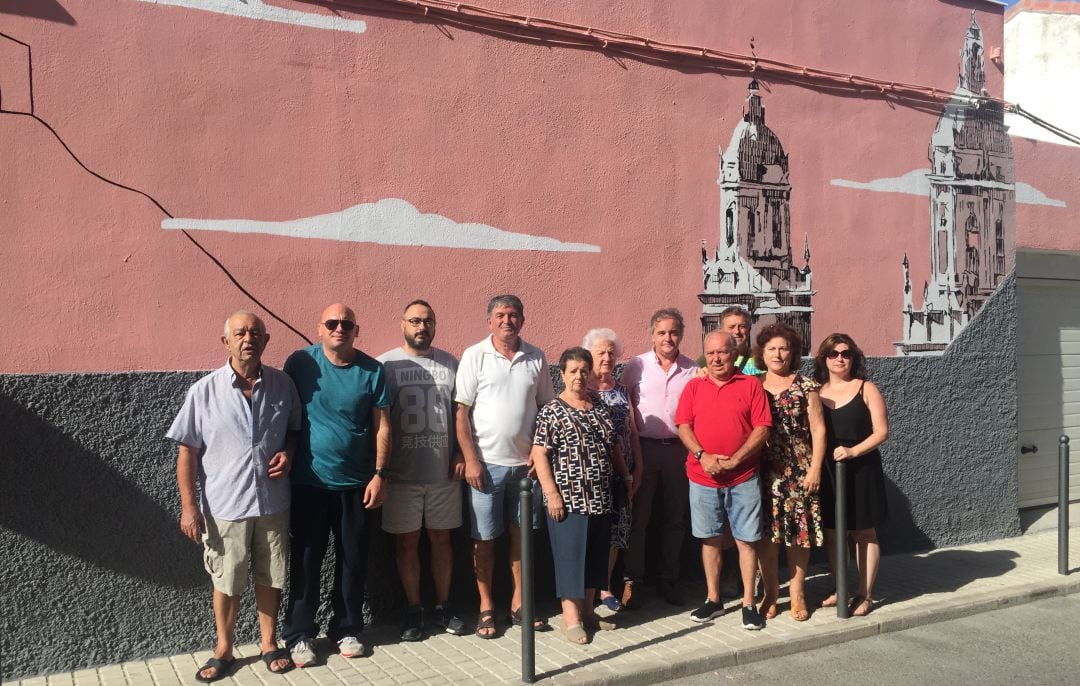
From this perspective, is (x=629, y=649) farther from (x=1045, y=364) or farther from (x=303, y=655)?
(x=1045, y=364)

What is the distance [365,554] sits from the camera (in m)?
5.05

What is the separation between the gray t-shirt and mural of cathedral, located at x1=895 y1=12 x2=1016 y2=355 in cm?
448

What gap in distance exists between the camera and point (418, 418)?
522 centimetres

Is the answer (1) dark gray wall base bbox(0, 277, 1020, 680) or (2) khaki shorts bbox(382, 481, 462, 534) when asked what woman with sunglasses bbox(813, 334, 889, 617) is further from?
(1) dark gray wall base bbox(0, 277, 1020, 680)

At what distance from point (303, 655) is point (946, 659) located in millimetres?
3623

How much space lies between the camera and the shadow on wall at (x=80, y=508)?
15.2ft

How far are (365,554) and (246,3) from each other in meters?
3.36

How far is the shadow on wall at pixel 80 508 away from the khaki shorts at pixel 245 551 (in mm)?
332

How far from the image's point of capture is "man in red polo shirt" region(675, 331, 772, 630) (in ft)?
17.3

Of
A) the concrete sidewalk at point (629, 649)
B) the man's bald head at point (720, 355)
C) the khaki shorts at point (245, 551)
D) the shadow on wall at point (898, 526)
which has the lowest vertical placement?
the concrete sidewalk at point (629, 649)

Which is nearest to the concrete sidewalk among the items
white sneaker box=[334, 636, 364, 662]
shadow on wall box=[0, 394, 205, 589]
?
white sneaker box=[334, 636, 364, 662]

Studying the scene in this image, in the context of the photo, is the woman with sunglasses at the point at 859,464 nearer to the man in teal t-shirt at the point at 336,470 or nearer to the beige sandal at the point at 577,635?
the beige sandal at the point at 577,635

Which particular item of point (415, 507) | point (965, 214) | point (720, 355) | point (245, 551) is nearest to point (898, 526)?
point (965, 214)

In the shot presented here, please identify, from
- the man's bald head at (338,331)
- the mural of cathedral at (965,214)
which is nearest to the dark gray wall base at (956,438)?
the mural of cathedral at (965,214)
